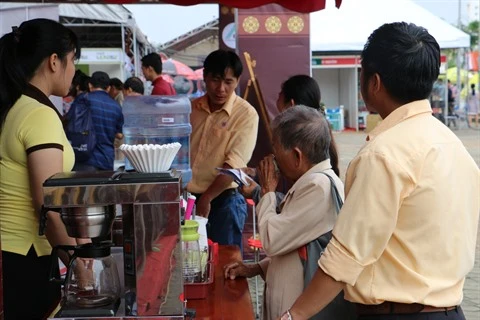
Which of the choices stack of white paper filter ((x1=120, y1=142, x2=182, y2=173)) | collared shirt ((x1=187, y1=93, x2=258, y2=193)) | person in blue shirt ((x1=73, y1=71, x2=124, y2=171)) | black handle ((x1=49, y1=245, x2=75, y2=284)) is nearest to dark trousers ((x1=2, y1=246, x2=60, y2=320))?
black handle ((x1=49, y1=245, x2=75, y2=284))

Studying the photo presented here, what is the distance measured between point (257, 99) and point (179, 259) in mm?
3860

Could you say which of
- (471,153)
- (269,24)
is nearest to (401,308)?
(269,24)

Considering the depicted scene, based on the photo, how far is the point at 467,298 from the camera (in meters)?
5.49

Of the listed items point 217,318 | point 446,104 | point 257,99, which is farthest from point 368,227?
point 446,104

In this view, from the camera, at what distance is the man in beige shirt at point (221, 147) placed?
412cm

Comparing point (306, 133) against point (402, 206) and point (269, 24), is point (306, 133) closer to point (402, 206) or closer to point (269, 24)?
point (402, 206)

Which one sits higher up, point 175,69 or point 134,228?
point 134,228

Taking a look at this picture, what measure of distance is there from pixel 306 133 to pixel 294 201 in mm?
230

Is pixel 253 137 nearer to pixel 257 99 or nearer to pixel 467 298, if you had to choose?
pixel 257 99

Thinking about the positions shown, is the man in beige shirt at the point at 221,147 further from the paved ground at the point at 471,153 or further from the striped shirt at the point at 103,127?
the striped shirt at the point at 103,127

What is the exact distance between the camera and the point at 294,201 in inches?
89.7

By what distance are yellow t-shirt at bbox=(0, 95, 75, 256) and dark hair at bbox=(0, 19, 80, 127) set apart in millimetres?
59

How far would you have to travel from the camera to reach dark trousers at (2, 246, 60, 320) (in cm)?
239

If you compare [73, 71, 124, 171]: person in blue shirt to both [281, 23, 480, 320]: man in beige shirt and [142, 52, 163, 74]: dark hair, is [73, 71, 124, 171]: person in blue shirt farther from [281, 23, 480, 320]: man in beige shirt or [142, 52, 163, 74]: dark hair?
[281, 23, 480, 320]: man in beige shirt
